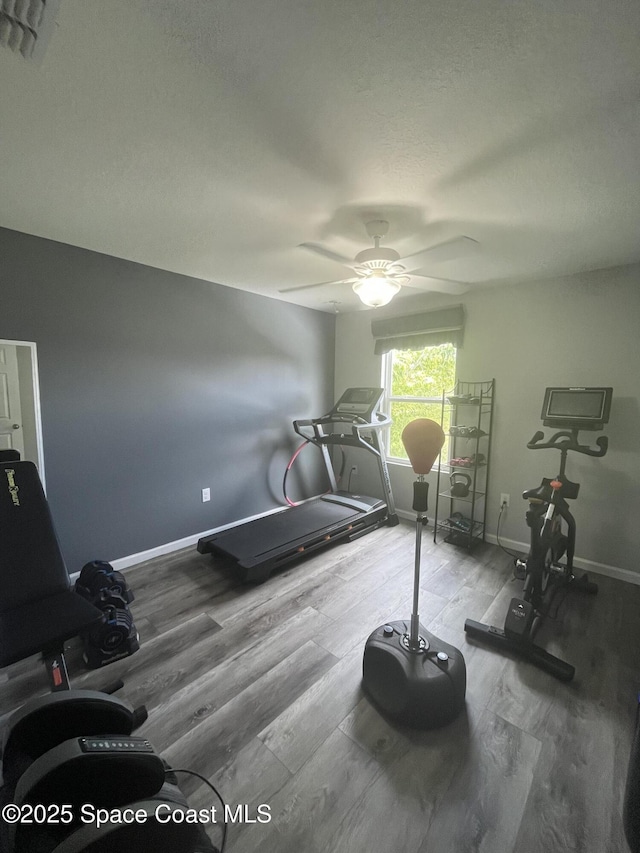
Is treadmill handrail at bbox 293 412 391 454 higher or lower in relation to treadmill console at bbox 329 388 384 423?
lower

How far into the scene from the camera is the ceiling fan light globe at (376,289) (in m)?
1.87

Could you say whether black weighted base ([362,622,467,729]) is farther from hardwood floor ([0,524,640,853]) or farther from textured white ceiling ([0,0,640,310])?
textured white ceiling ([0,0,640,310])

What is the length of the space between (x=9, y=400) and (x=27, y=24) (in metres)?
1.95

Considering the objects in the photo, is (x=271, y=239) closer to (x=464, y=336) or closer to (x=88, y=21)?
(x=88, y=21)

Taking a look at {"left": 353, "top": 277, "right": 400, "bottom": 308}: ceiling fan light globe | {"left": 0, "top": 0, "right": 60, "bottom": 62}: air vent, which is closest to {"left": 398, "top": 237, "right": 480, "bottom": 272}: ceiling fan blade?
{"left": 353, "top": 277, "right": 400, "bottom": 308}: ceiling fan light globe

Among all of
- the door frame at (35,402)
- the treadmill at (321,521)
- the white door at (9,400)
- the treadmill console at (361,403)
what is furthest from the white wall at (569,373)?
the white door at (9,400)

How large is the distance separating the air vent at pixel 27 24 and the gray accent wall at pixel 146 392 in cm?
159

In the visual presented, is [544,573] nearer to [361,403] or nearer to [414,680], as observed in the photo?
[414,680]

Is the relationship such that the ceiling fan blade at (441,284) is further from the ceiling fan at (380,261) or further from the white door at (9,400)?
the white door at (9,400)

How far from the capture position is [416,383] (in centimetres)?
373

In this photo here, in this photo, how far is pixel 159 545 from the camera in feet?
9.38

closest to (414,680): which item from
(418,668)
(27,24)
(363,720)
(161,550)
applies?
(418,668)

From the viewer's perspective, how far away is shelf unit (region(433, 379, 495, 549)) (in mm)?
3074

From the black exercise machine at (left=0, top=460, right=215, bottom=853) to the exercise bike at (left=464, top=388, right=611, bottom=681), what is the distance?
1.63m
